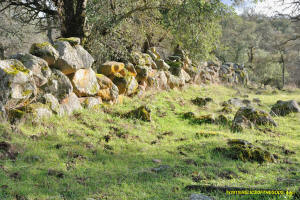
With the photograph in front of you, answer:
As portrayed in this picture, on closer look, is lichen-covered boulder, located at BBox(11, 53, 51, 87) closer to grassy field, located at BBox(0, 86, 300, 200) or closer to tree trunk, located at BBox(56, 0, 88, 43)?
grassy field, located at BBox(0, 86, 300, 200)

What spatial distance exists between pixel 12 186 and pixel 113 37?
28.4 feet

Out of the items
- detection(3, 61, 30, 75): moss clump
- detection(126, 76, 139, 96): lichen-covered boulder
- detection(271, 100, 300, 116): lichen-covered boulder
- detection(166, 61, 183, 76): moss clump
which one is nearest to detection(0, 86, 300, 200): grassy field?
detection(3, 61, 30, 75): moss clump

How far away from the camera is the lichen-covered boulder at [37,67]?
6654 mm

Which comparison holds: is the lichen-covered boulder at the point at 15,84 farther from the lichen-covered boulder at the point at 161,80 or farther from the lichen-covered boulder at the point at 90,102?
the lichen-covered boulder at the point at 161,80

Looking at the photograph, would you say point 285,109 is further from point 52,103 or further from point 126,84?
point 52,103

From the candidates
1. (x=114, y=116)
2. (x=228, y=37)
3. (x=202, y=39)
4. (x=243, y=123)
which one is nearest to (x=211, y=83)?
(x=202, y=39)

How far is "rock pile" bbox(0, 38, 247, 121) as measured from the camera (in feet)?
19.5

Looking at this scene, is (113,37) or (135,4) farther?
(135,4)

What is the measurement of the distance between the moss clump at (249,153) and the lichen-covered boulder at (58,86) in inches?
197

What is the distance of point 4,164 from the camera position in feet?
14.4

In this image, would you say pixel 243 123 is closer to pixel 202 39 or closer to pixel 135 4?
pixel 202 39

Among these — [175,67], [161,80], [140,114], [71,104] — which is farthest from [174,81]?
[71,104]

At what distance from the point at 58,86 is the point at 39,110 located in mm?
1156

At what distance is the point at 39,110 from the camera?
6.32 metres
